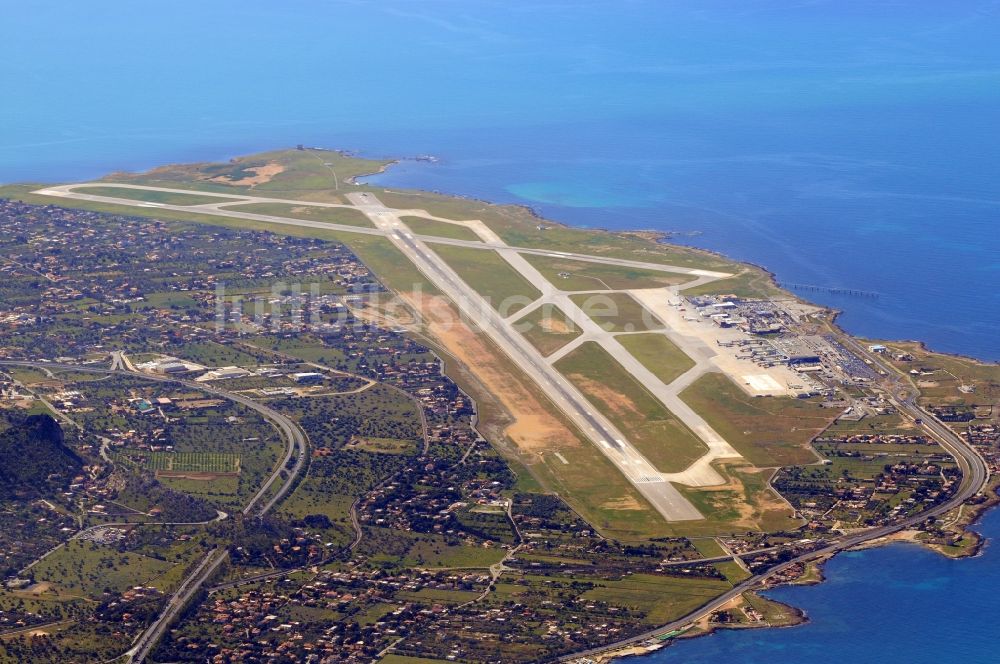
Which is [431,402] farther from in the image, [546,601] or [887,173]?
[887,173]

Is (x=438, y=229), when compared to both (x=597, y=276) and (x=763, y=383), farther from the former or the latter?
(x=763, y=383)

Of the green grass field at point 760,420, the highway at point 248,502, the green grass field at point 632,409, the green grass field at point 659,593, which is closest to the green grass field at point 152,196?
the highway at point 248,502

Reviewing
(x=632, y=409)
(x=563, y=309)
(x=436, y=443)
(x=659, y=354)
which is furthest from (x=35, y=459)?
(x=563, y=309)

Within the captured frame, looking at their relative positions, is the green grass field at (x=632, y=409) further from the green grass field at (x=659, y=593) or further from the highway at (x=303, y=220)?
the highway at (x=303, y=220)

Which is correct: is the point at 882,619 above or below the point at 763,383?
below

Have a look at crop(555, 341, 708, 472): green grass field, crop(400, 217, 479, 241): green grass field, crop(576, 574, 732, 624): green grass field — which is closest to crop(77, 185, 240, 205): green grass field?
crop(400, 217, 479, 241): green grass field

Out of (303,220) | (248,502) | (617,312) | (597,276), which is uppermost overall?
(303,220)

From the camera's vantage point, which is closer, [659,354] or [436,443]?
[436,443]
